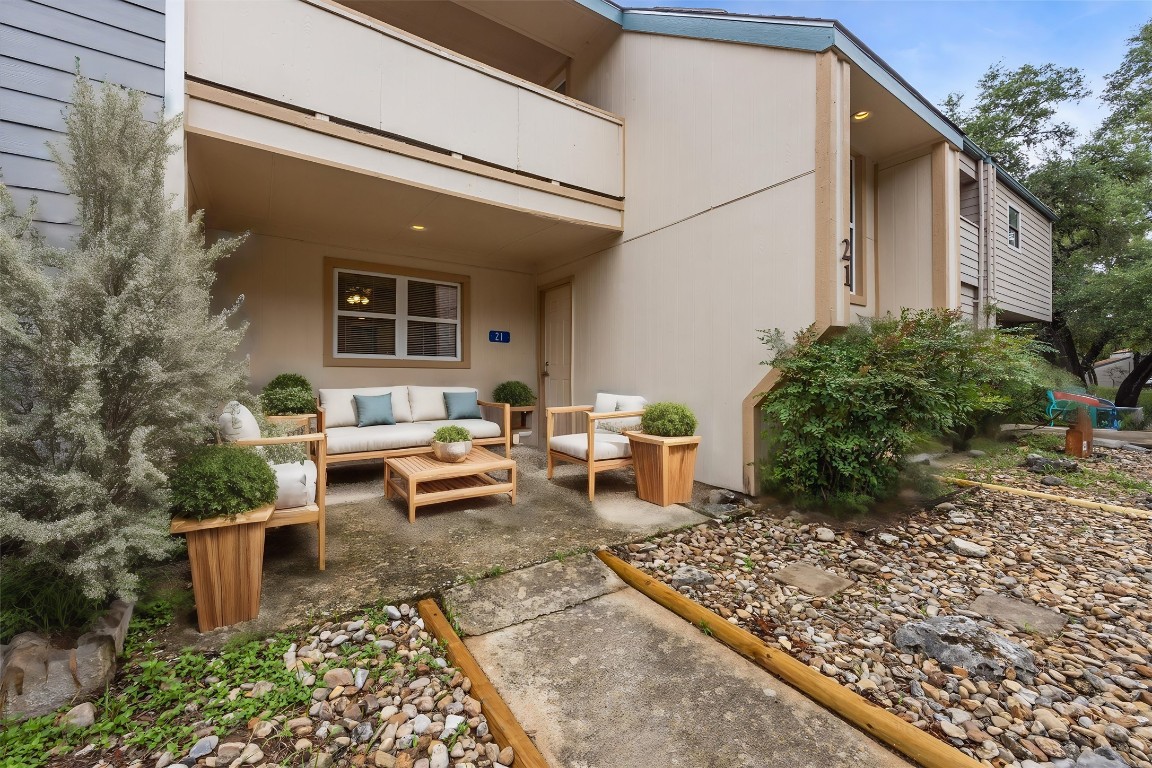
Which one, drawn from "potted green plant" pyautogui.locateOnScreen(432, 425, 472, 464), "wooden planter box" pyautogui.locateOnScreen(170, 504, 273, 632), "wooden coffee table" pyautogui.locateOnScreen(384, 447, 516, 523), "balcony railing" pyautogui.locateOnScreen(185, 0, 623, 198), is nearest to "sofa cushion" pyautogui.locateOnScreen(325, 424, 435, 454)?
"wooden coffee table" pyautogui.locateOnScreen(384, 447, 516, 523)

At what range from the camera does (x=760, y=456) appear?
A: 3.82 metres

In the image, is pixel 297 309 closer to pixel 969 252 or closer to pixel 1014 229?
pixel 969 252

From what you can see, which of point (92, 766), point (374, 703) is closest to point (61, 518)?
point (92, 766)

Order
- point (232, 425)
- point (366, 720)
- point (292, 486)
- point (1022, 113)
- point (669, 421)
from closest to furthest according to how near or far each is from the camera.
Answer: point (366, 720)
point (292, 486)
point (232, 425)
point (669, 421)
point (1022, 113)

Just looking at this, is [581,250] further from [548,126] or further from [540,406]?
[540,406]

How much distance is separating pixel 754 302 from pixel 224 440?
3.96 metres

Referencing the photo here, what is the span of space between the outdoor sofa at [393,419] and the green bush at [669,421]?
1.70 metres

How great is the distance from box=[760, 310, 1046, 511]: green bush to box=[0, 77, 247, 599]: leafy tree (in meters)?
3.59

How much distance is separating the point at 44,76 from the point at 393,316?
375 cm

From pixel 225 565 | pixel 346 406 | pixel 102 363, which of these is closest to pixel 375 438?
pixel 346 406

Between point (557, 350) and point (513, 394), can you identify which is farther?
point (557, 350)

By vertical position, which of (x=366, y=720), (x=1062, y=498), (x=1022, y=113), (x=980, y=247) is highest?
(x=1022, y=113)

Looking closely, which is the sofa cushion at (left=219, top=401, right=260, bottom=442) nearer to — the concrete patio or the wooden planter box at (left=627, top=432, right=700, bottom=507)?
the concrete patio

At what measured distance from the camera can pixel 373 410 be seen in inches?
186
